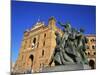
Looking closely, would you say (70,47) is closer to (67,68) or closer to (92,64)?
(67,68)

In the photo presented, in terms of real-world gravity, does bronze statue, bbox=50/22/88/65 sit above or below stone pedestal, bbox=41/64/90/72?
above

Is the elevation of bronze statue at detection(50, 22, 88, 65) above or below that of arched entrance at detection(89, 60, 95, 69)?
above

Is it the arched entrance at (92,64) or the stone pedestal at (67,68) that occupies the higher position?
the arched entrance at (92,64)

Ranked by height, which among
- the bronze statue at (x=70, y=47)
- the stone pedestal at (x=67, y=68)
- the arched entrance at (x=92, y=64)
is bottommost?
the stone pedestal at (x=67, y=68)

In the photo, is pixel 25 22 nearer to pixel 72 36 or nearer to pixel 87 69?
pixel 72 36

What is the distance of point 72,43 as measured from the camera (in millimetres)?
→ 2678

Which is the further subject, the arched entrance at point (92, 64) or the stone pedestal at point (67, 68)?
the arched entrance at point (92, 64)

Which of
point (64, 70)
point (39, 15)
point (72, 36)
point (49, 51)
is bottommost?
point (64, 70)

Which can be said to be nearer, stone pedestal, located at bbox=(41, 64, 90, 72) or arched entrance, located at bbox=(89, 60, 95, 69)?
stone pedestal, located at bbox=(41, 64, 90, 72)

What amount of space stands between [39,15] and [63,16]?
297 millimetres

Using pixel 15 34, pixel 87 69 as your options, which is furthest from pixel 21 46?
pixel 87 69

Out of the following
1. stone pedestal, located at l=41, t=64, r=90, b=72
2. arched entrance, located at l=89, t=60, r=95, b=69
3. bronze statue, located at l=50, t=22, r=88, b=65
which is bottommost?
stone pedestal, located at l=41, t=64, r=90, b=72

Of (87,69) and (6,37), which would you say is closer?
(6,37)

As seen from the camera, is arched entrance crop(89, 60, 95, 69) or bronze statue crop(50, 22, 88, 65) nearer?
bronze statue crop(50, 22, 88, 65)
